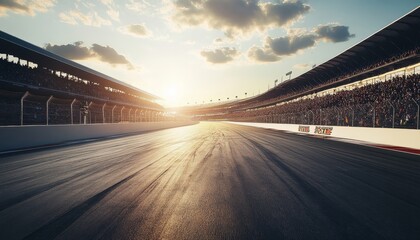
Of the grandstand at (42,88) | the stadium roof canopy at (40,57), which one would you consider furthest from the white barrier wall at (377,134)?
the stadium roof canopy at (40,57)

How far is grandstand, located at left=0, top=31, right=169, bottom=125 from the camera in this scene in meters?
15.0

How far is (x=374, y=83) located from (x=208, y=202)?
2603 cm

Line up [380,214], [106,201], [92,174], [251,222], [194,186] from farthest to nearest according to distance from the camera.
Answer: [92,174] < [194,186] < [106,201] < [380,214] < [251,222]

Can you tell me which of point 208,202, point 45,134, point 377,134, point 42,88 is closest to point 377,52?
point 377,134

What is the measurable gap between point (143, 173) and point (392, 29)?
73.4ft

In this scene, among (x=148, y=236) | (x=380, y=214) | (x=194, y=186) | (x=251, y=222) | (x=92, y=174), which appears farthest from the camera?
(x=92, y=174)

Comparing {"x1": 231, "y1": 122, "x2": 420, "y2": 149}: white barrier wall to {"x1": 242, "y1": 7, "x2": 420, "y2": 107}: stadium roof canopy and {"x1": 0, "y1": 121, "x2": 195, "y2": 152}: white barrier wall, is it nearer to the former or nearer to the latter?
{"x1": 242, "y1": 7, "x2": 420, "y2": 107}: stadium roof canopy

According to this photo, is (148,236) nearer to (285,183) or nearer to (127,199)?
(127,199)

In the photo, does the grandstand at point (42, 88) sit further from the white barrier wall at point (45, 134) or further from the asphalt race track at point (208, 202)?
the asphalt race track at point (208, 202)

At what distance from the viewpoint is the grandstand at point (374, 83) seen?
1428 cm

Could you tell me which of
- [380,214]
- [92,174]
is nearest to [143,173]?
[92,174]

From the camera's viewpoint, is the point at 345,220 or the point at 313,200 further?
the point at 313,200

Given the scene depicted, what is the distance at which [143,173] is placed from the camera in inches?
→ 233

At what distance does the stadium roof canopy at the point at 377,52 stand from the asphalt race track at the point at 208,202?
17480 mm
